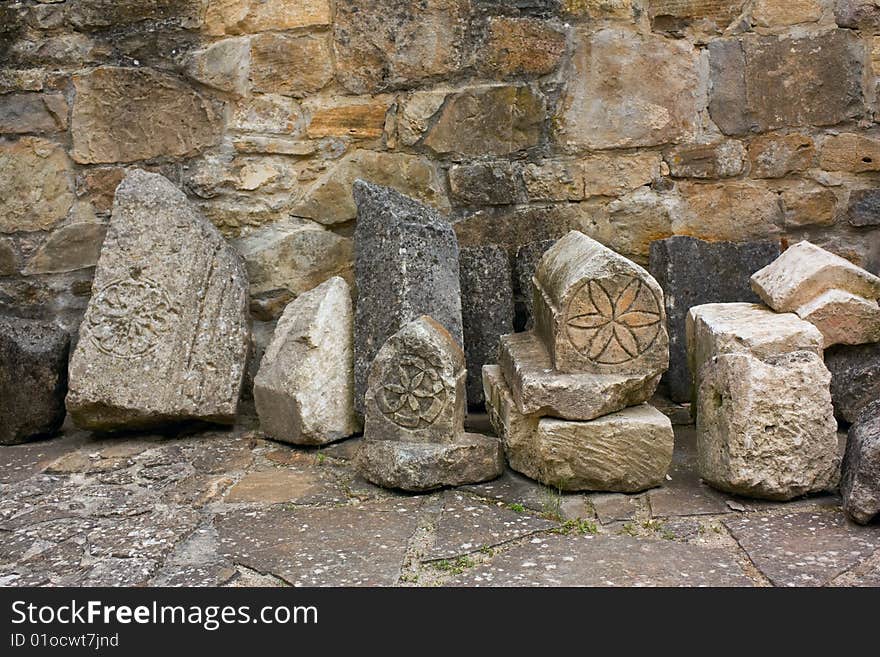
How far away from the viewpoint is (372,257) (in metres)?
3.87

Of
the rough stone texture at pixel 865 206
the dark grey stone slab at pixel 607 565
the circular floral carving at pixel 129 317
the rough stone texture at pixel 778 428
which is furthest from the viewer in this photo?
the rough stone texture at pixel 865 206

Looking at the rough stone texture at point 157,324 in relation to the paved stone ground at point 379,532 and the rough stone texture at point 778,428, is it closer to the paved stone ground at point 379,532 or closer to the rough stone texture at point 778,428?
the paved stone ground at point 379,532

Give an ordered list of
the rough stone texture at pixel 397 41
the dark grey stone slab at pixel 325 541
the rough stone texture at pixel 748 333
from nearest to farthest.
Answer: the dark grey stone slab at pixel 325 541
the rough stone texture at pixel 748 333
the rough stone texture at pixel 397 41

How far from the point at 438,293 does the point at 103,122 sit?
1.90 metres

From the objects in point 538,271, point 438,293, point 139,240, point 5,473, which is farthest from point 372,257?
point 5,473

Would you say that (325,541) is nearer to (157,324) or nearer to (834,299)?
(157,324)

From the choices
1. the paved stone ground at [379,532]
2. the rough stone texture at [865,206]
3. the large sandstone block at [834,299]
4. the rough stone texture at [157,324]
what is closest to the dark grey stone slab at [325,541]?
the paved stone ground at [379,532]

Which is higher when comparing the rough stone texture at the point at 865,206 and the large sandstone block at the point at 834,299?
the rough stone texture at the point at 865,206

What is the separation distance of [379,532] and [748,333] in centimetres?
140

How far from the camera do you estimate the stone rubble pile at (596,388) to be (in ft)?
9.98

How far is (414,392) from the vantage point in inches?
126

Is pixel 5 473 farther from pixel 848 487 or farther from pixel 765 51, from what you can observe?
pixel 765 51

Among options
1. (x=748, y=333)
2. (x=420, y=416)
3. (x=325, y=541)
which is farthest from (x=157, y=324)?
(x=748, y=333)

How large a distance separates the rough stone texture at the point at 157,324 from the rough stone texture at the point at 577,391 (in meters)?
1.40
